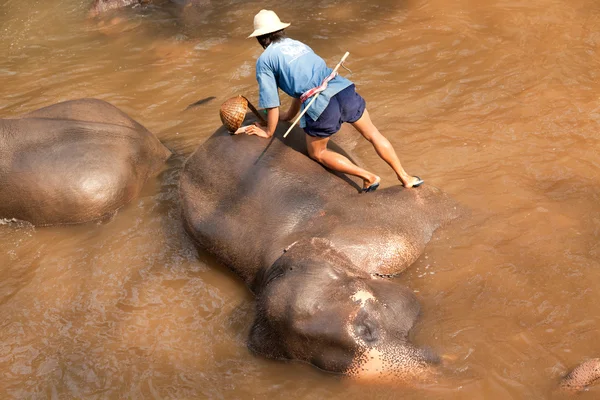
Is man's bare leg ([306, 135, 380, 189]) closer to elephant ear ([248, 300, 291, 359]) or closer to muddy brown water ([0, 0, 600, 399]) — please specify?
muddy brown water ([0, 0, 600, 399])

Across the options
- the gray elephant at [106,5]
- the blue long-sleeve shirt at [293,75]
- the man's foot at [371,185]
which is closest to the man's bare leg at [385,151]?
the man's foot at [371,185]

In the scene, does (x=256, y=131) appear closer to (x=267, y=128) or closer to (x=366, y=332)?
(x=267, y=128)

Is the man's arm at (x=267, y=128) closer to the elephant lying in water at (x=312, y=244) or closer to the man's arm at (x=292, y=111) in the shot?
the elephant lying in water at (x=312, y=244)

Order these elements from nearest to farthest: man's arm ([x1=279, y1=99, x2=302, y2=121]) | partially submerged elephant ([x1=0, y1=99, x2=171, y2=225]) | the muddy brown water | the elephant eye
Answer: the elephant eye < the muddy brown water < man's arm ([x1=279, y1=99, x2=302, y2=121]) < partially submerged elephant ([x1=0, y1=99, x2=171, y2=225])

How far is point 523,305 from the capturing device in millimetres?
4129

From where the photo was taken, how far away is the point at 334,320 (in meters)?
3.75

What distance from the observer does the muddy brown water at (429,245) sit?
157 inches

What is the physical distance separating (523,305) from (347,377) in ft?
4.28

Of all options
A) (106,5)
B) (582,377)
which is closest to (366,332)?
(582,377)

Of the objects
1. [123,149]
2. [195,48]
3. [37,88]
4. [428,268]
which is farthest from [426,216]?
[37,88]

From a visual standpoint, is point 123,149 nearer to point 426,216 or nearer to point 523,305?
point 426,216

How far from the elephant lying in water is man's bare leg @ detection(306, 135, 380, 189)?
91mm

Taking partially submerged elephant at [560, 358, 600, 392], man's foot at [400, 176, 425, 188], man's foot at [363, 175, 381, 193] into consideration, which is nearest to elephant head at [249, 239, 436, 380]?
partially submerged elephant at [560, 358, 600, 392]

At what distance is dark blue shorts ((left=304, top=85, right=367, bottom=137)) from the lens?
4887 mm
